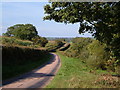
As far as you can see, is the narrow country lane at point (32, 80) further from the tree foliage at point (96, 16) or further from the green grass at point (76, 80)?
the tree foliage at point (96, 16)

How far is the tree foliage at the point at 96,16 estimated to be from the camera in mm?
14750

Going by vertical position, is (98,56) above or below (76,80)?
above

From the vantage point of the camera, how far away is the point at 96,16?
49.2 ft

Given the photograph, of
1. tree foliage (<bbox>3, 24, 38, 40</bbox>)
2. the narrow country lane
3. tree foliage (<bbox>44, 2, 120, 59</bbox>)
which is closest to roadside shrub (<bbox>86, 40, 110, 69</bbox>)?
the narrow country lane

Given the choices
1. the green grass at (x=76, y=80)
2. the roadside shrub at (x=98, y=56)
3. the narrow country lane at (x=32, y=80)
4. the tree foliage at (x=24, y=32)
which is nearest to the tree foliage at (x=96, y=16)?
the green grass at (x=76, y=80)

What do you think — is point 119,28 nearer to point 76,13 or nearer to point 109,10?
point 109,10

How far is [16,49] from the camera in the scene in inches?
1271

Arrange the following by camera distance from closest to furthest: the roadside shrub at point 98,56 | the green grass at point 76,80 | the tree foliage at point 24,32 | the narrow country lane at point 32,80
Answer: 1. the green grass at point 76,80
2. the narrow country lane at point 32,80
3. the roadside shrub at point 98,56
4. the tree foliage at point 24,32

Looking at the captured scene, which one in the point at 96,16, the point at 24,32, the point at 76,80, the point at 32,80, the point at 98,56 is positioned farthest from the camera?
the point at 24,32

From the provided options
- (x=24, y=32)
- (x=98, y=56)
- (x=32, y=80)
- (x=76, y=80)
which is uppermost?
(x=24, y=32)

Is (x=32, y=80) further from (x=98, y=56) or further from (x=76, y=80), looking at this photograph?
(x=98, y=56)

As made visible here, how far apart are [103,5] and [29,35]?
97.0 meters

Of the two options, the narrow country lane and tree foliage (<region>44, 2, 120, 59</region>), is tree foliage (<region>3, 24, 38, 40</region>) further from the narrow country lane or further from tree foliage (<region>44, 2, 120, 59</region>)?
tree foliage (<region>44, 2, 120, 59</region>)

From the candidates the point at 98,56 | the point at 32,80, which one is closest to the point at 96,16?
the point at 32,80
